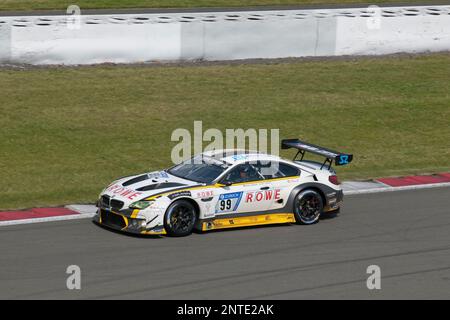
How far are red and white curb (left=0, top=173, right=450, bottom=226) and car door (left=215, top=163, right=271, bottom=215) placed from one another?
8.42ft

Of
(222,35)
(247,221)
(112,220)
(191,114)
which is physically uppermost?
(222,35)

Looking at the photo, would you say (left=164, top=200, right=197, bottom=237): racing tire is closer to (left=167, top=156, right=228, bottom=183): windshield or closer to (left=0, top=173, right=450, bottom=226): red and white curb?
(left=167, top=156, right=228, bottom=183): windshield

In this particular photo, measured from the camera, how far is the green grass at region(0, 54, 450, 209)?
752 inches

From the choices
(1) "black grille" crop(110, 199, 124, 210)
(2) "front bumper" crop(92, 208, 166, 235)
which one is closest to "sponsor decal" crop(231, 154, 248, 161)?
(2) "front bumper" crop(92, 208, 166, 235)

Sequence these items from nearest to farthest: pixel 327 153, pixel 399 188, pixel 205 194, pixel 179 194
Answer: pixel 179 194
pixel 205 194
pixel 327 153
pixel 399 188

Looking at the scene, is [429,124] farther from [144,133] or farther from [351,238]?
[351,238]

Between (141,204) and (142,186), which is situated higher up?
(142,186)

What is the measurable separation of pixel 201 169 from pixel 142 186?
1218 mm

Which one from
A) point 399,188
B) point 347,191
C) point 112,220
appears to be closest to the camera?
point 112,220

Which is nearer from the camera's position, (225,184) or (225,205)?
(225,205)

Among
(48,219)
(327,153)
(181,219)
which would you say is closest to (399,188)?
(327,153)

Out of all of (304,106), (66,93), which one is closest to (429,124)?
(304,106)

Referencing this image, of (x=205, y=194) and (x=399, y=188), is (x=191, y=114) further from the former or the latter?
(x=205, y=194)

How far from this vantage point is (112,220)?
14.6 m
